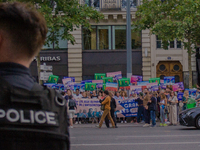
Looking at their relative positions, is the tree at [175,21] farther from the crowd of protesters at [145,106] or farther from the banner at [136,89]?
the crowd of protesters at [145,106]

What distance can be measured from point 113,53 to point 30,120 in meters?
28.3

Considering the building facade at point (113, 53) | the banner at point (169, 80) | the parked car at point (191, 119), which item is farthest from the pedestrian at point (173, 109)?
the building facade at point (113, 53)

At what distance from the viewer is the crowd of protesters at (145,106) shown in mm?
17094

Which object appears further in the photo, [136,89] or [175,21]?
[175,21]

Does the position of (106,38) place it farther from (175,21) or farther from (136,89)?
(136,89)

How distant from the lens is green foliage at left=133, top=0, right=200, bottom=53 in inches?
899

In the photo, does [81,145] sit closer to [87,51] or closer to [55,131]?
[55,131]

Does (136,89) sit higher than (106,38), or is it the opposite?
(106,38)

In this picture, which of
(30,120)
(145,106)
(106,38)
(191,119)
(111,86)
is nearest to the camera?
(30,120)

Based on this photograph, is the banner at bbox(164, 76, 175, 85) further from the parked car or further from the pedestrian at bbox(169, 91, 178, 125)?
the parked car

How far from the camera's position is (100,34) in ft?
99.8

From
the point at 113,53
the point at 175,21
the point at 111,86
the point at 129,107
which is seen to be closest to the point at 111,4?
the point at 113,53

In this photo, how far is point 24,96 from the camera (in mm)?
1793

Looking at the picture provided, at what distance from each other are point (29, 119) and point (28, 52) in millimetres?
381
